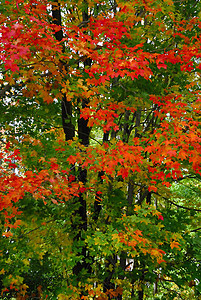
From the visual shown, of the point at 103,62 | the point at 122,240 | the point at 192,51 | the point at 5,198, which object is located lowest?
the point at 122,240

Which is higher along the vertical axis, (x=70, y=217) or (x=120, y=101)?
(x=120, y=101)

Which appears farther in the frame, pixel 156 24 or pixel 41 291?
pixel 41 291

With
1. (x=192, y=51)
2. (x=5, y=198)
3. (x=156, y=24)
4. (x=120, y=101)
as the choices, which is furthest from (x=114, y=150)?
(x=156, y=24)

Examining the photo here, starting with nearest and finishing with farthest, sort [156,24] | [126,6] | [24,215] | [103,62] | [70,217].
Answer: [103,62], [126,6], [24,215], [156,24], [70,217]

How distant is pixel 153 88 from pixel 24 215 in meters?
3.67

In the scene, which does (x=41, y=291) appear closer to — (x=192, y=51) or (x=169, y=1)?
(x=192, y=51)

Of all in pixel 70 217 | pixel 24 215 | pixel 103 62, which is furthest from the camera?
pixel 70 217

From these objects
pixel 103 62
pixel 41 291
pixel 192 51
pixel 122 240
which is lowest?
pixel 41 291

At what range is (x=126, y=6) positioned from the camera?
171 inches

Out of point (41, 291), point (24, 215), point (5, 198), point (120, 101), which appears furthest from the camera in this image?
point (41, 291)

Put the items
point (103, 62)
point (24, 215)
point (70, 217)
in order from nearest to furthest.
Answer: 1. point (103, 62)
2. point (24, 215)
3. point (70, 217)

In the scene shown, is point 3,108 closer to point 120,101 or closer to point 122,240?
point 120,101

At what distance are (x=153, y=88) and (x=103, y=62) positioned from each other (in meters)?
1.65

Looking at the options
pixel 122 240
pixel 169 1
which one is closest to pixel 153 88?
pixel 169 1
